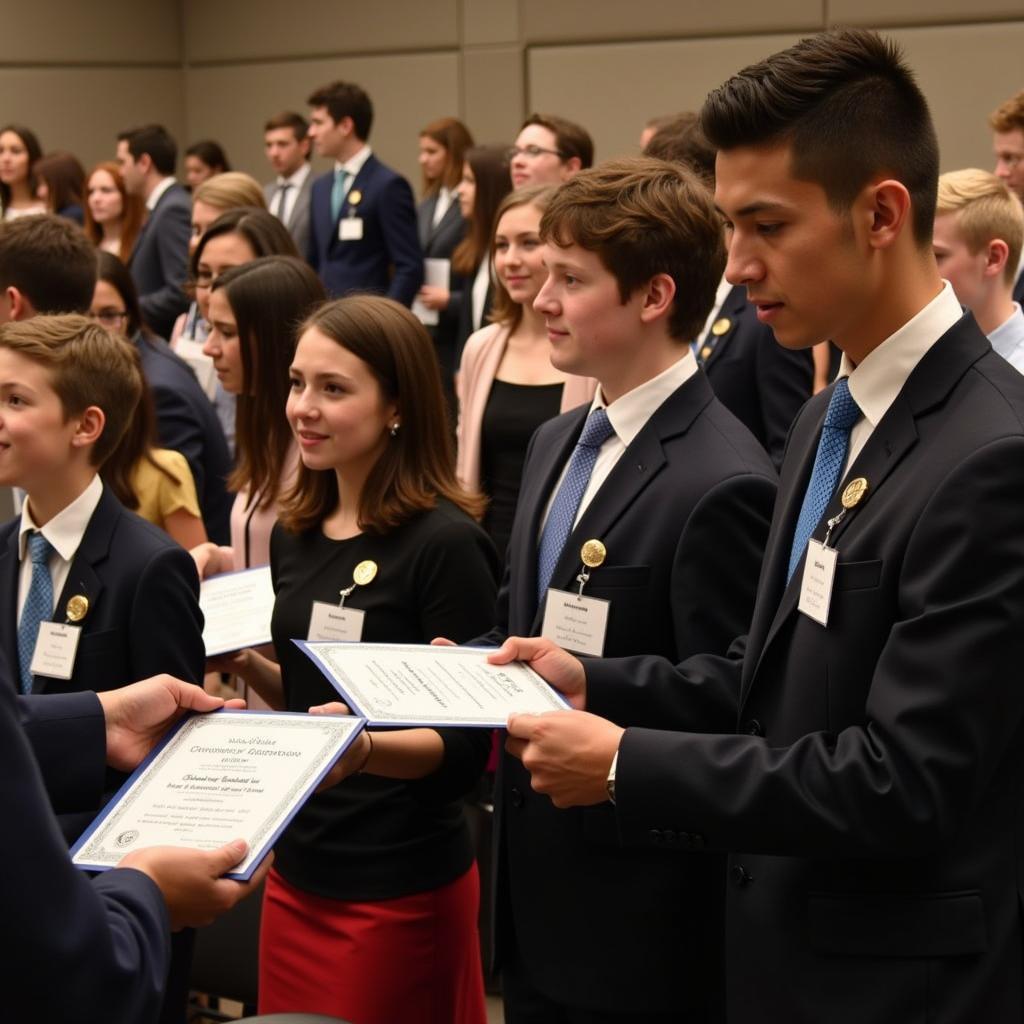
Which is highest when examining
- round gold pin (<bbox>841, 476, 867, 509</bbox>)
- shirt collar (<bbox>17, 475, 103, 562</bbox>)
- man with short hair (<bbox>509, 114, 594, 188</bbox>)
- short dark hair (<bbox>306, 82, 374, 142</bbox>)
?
short dark hair (<bbox>306, 82, 374, 142</bbox>)

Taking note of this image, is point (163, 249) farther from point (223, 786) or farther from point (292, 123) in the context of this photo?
point (223, 786)

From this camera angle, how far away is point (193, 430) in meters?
3.91

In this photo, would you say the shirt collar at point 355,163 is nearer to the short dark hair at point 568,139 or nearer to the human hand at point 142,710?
the short dark hair at point 568,139

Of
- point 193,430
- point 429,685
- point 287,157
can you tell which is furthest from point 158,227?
point 429,685

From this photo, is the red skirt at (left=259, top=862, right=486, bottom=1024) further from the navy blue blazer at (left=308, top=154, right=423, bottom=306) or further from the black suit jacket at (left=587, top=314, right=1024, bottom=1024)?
the navy blue blazer at (left=308, top=154, right=423, bottom=306)

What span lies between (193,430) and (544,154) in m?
2.54

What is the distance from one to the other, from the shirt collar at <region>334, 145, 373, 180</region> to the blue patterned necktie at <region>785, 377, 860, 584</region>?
6.35m

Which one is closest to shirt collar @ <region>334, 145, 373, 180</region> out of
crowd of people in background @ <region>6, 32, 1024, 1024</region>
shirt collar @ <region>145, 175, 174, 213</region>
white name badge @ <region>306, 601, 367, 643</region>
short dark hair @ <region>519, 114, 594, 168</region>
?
shirt collar @ <region>145, 175, 174, 213</region>

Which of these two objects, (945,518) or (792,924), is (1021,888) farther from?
(945,518)

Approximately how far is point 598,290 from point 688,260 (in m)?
0.16

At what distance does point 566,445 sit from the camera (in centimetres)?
235

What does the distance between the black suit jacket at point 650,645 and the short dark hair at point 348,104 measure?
6.24 m

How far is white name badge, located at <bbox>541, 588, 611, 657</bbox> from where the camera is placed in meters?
2.10

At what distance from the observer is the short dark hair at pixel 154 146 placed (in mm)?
8242
